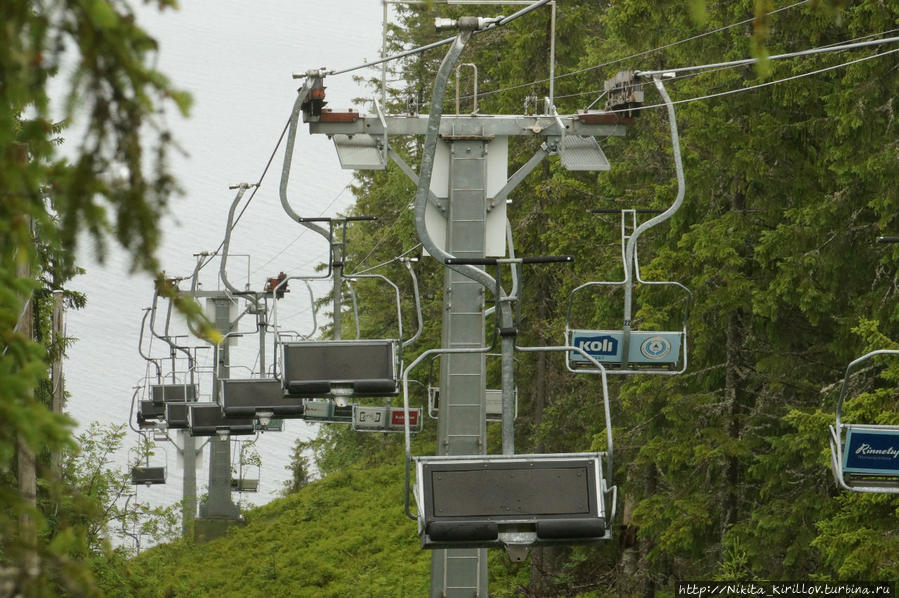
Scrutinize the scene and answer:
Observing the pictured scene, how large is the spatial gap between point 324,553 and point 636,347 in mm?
20738

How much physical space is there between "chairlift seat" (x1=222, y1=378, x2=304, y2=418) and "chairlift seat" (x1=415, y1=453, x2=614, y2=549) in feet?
30.6

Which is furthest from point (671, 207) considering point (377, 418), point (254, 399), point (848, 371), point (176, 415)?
point (176, 415)

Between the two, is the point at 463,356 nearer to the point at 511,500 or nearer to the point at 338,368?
the point at 338,368

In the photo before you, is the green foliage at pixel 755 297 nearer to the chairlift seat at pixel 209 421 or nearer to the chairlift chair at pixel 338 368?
the chairlift chair at pixel 338 368

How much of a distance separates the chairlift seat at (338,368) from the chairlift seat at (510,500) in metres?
4.99

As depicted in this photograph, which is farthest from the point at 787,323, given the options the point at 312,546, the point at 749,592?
the point at 312,546

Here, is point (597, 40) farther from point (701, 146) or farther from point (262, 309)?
point (262, 309)

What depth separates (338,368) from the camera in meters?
14.1

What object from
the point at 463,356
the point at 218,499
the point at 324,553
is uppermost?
the point at 463,356

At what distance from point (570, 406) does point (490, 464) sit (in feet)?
→ 50.2

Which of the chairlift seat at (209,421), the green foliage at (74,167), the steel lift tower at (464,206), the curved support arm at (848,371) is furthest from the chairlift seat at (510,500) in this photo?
the chairlift seat at (209,421)

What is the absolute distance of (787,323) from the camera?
1786 cm

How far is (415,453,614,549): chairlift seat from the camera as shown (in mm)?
8969

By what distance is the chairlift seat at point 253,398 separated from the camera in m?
Answer: 18.1
